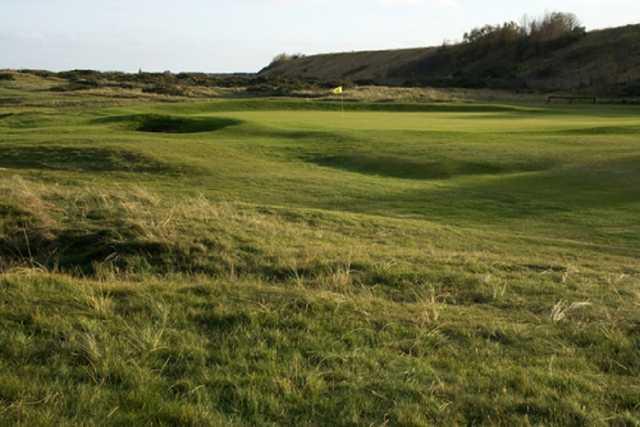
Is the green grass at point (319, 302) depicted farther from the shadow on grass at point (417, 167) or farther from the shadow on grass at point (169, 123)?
the shadow on grass at point (169, 123)

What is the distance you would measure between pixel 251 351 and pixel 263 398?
2.61ft

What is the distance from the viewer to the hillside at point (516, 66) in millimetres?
75938

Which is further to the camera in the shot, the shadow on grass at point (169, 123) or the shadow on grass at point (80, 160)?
the shadow on grass at point (169, 123)

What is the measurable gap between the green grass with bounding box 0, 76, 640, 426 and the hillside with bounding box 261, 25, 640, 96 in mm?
49011

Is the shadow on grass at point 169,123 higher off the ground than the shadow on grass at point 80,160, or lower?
higher

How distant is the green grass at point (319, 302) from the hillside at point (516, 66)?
4901 centimetres

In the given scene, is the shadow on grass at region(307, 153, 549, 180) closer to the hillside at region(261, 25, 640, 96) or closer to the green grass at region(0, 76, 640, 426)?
the green grass at region(0, 76, 640, 426)

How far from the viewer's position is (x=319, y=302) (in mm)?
6273

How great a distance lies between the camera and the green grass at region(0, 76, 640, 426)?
4344 millimetres

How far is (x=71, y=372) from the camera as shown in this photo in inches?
182

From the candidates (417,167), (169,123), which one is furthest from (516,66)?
(417,167)

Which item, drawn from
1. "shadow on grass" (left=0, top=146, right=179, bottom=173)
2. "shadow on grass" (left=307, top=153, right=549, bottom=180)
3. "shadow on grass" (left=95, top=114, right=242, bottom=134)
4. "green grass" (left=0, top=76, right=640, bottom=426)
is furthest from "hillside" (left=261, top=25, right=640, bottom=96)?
"shadow on grass" (left=0, top=146, right=179, bottom=173)

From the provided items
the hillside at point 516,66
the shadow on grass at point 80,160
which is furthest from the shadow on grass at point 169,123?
the hillside at point 516,66

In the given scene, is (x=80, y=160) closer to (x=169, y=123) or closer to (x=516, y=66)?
(x=169, y=123)
